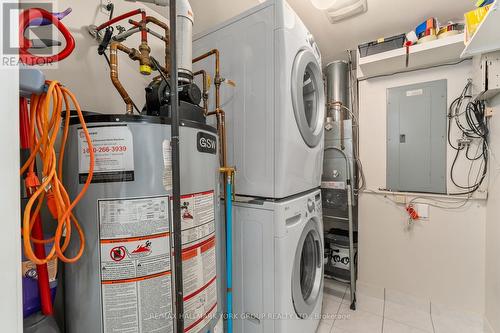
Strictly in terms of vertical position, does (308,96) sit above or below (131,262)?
above

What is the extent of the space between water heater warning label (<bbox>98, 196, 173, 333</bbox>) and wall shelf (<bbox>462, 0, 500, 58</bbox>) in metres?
1.71

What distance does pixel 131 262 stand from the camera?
68 centimetres

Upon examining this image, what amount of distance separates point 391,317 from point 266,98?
2007mm

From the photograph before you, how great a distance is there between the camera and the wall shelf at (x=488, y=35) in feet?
3.58

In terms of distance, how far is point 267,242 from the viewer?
3.81 feet

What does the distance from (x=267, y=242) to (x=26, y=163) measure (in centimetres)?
96

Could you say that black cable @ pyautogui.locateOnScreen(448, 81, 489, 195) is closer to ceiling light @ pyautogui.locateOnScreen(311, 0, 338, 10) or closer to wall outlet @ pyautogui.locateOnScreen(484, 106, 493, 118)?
wall outlet @ pyautogui.locateOnScreen(484, 106, 493, 118)

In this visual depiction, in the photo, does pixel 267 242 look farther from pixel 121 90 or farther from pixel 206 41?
pixel 206 41

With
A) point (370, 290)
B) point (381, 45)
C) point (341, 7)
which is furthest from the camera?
point (370, 290)

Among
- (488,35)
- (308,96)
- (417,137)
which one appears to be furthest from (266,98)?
(417,137)

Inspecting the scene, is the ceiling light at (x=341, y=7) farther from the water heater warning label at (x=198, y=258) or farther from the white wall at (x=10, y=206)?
the white wall at (x=10, y=206)

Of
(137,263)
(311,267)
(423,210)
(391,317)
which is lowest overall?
(391,317)

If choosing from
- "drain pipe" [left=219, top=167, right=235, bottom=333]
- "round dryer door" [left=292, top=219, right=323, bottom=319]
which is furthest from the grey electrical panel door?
"drain pipe" [left=219, top=167, right=235, bottom=333]

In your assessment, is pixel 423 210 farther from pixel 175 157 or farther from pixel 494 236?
pixel 175 157
